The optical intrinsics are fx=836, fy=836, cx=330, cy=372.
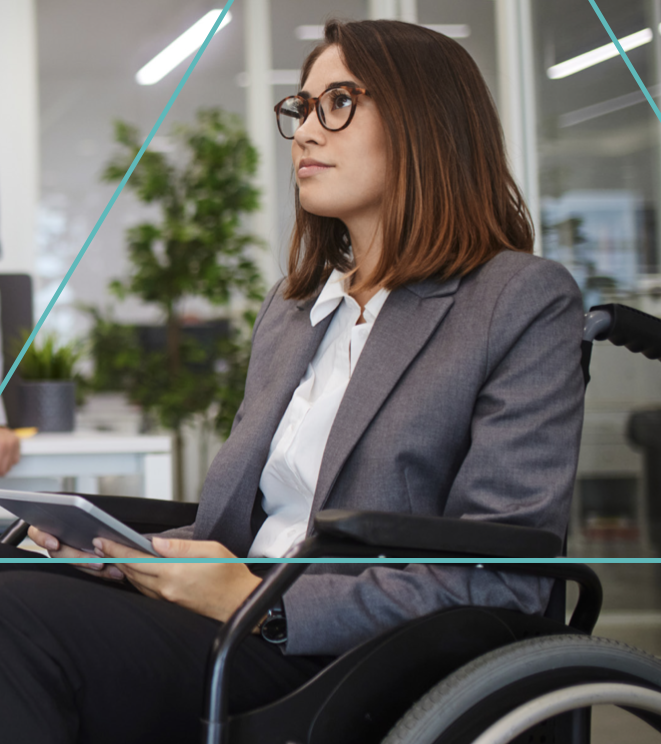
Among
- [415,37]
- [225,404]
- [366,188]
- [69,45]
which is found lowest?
[225,404]

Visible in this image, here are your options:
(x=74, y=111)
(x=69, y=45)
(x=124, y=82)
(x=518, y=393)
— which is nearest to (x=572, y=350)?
(x=518, y=393)

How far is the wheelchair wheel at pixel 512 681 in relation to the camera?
0.55 meters

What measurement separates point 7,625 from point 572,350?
0.50 m

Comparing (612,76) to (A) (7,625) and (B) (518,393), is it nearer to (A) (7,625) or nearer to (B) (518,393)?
(B) (518,393)

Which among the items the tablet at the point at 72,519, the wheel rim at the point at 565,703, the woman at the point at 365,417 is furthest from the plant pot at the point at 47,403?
the wheel rim at the point at 565,703

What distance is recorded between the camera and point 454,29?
886 millimetres

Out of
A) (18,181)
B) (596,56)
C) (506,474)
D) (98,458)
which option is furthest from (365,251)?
(18,181)

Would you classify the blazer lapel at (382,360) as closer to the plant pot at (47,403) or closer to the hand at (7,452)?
the hand at (7,452)

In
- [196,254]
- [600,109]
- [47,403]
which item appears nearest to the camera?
[600,109]

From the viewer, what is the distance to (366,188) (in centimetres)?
84

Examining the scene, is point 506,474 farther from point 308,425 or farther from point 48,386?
point 48,386

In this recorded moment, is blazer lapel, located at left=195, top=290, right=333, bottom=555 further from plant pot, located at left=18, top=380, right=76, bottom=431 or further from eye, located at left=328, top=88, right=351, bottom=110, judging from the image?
plant pot, located at left=18, top=380, right=76, bottom=431

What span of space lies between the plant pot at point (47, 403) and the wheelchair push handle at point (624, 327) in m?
0.96

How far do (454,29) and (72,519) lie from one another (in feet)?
2.06
